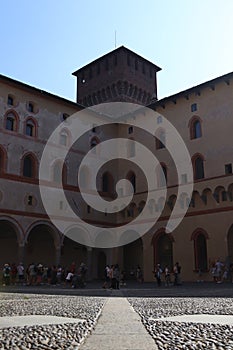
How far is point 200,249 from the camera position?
2738cm

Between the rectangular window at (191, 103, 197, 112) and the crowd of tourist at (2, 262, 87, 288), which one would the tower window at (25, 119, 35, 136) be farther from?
the rectangular window at (191, 103, 197, 112)

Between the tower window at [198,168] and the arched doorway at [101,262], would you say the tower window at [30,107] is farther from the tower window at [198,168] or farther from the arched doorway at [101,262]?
the arched doorway at [101,262]

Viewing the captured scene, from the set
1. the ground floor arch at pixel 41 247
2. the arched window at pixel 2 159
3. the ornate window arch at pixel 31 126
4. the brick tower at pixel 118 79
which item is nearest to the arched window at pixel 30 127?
the ornate window arch at pixel 31 126

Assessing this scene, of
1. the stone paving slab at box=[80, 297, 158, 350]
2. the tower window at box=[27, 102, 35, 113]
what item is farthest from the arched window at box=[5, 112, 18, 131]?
the stone paving slab at box=[80, 297, 158, 350]

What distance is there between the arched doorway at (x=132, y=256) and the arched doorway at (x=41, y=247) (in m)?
6.39

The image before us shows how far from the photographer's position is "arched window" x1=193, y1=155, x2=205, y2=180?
28.3 metres

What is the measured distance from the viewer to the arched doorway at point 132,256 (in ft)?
110

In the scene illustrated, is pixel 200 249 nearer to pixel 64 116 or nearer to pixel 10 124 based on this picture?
pixel 64 116

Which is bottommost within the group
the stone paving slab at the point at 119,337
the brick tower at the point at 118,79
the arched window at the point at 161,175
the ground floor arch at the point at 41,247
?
the stone paving slab at the point at 119,337

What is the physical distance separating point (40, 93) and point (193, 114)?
11431 mm

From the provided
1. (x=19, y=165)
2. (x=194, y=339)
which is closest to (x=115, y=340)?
(x=194, y=339)

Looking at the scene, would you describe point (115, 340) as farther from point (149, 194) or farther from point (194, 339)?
point (149, 194)

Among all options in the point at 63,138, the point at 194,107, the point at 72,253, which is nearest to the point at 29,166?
the point at 63,138

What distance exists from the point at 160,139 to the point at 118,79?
41.3ft
